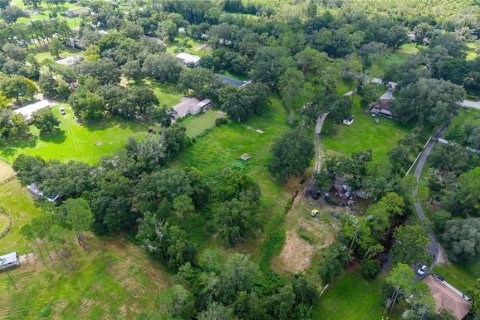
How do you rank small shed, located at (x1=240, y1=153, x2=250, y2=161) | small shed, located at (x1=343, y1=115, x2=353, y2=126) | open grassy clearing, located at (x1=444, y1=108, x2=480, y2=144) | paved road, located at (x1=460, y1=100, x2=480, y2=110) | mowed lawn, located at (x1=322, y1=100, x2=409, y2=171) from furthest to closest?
paved road, located at (x1=460, y1=100, x2=480, y2=110) < small shed, located at (x1=343, y1=115, x2=353, y2=126) < open grassy clearing, located at (x1=444, y1=108, x2=480, y2=144) < mowed lawn, located at (x1=322, y1=100, x2=409, y2=171) < small shed, located at (x1=240, y1=153, x2=250, y2=161)

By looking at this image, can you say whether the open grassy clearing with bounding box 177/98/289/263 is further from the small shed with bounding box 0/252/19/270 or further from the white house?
the white house

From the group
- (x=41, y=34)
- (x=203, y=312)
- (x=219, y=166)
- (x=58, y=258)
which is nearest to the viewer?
(x=203, y=312)

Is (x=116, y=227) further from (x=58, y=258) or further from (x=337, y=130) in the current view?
(x=337, y=130)

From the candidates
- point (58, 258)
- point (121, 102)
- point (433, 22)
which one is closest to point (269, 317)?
point (58, 258)

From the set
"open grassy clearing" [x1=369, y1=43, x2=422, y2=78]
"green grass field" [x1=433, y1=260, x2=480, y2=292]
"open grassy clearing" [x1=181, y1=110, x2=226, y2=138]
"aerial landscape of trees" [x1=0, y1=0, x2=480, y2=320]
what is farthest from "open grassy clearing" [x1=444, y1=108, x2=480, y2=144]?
"open grassy clearing" [x1=181, y1=110, x2=226, y2=138]

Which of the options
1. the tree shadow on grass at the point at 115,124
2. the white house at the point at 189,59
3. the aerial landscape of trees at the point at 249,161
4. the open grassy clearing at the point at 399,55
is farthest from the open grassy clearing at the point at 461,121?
the white house at the point at 189,59

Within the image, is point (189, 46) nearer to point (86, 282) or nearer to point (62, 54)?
point (62, 54)
